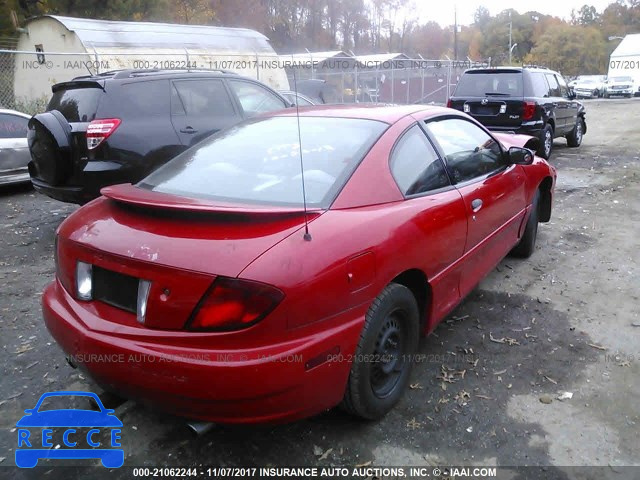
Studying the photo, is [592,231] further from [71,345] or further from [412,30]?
[412,30]

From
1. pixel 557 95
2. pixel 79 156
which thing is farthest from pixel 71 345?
pixel 557 95

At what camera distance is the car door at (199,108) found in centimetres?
578

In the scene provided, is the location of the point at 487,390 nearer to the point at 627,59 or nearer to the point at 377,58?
the point at 377,58

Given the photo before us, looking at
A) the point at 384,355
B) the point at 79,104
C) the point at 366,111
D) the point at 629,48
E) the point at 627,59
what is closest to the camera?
the point at 384,355

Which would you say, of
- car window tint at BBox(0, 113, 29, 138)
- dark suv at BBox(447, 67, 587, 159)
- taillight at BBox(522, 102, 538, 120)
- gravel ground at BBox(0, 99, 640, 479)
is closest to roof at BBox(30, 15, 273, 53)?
car window tint at BBox(0, 113, 29, 138)

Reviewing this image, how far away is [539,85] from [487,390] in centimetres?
901

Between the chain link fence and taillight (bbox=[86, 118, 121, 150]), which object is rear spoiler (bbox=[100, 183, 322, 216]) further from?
the chain link fence

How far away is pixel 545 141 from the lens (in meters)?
10.0

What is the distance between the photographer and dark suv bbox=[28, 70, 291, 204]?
513cm

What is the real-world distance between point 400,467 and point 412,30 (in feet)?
222

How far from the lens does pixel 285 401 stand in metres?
2.06

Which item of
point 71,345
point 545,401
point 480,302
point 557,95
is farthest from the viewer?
point 557,95

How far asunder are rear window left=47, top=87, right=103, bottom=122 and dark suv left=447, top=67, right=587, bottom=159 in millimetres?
7161

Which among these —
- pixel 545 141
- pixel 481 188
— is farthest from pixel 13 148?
pixel 545 141
